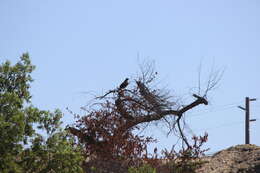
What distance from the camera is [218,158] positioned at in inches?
712

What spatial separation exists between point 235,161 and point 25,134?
414 inches

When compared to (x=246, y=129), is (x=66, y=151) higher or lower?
lower

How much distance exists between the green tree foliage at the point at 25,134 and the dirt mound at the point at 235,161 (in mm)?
8012

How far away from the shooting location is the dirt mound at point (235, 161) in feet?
52.4

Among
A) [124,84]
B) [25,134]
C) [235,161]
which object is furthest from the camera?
[235,161]

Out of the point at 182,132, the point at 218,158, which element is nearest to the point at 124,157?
the point at 182,132

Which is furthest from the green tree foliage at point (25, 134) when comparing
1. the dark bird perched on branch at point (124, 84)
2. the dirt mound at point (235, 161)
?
the dirt mound at point (235, 161)

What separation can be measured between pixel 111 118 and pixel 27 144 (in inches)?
194

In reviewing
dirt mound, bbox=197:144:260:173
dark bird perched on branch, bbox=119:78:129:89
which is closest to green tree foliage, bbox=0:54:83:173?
dark bird perched on branch, bbox=119:78:129:89

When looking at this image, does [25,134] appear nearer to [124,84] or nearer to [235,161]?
[124,84]

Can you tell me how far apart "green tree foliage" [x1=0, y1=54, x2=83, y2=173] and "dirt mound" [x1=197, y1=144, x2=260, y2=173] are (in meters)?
8.01

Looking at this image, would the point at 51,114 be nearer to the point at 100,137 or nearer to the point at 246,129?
the point at 100,137

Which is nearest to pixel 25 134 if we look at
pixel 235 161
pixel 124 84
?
pixel 124 84

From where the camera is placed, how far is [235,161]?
1720 centimetres
